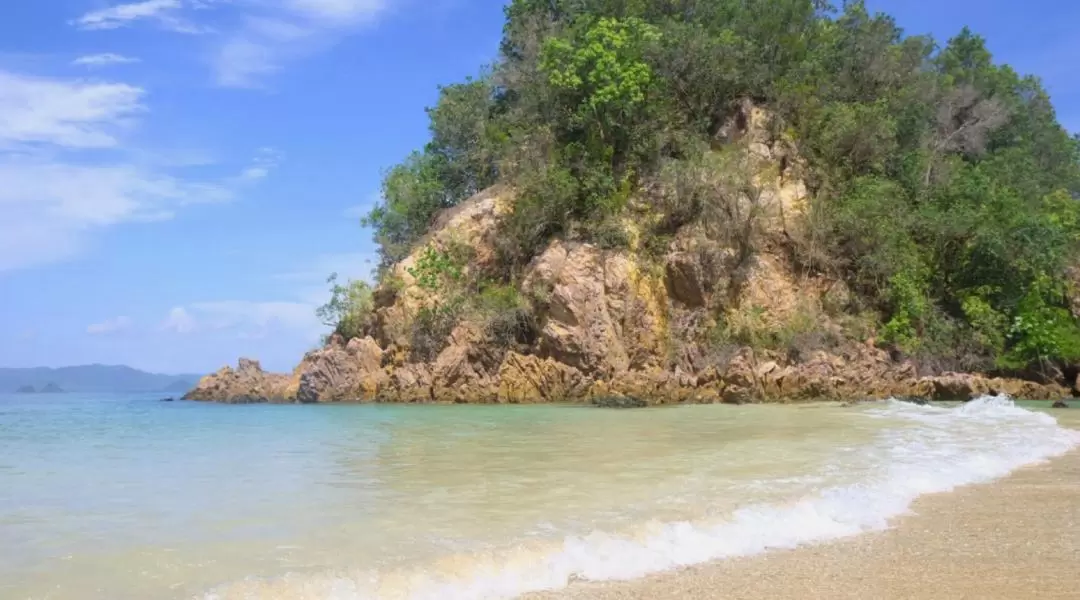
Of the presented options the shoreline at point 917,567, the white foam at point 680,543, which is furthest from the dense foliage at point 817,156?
the shoreline at point 917,567

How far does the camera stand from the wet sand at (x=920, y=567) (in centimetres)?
432

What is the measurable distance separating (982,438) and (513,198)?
19487mm

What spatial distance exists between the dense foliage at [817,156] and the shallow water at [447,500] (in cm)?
1215

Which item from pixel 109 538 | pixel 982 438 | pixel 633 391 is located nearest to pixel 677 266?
pixel 633 391

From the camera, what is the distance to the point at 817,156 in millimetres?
27297

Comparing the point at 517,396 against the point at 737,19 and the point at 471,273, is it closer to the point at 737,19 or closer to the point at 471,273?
the point at 471,273

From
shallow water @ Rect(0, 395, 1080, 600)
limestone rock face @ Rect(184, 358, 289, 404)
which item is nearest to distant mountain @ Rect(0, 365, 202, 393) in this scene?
limestone rock face @ Rect(184, 358, 289, 404)

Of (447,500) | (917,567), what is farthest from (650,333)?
(917,567)

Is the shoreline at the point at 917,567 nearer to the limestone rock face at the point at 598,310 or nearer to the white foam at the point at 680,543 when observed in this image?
the white foam at the point at 680,543

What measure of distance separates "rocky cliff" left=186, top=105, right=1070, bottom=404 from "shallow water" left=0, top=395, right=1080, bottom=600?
8154 mm

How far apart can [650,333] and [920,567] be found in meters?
20.1

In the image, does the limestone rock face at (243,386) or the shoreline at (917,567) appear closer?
the shoreline at (917,567)

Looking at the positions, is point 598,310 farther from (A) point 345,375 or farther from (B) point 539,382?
(A) point 345,375

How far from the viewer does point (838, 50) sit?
29.2m
